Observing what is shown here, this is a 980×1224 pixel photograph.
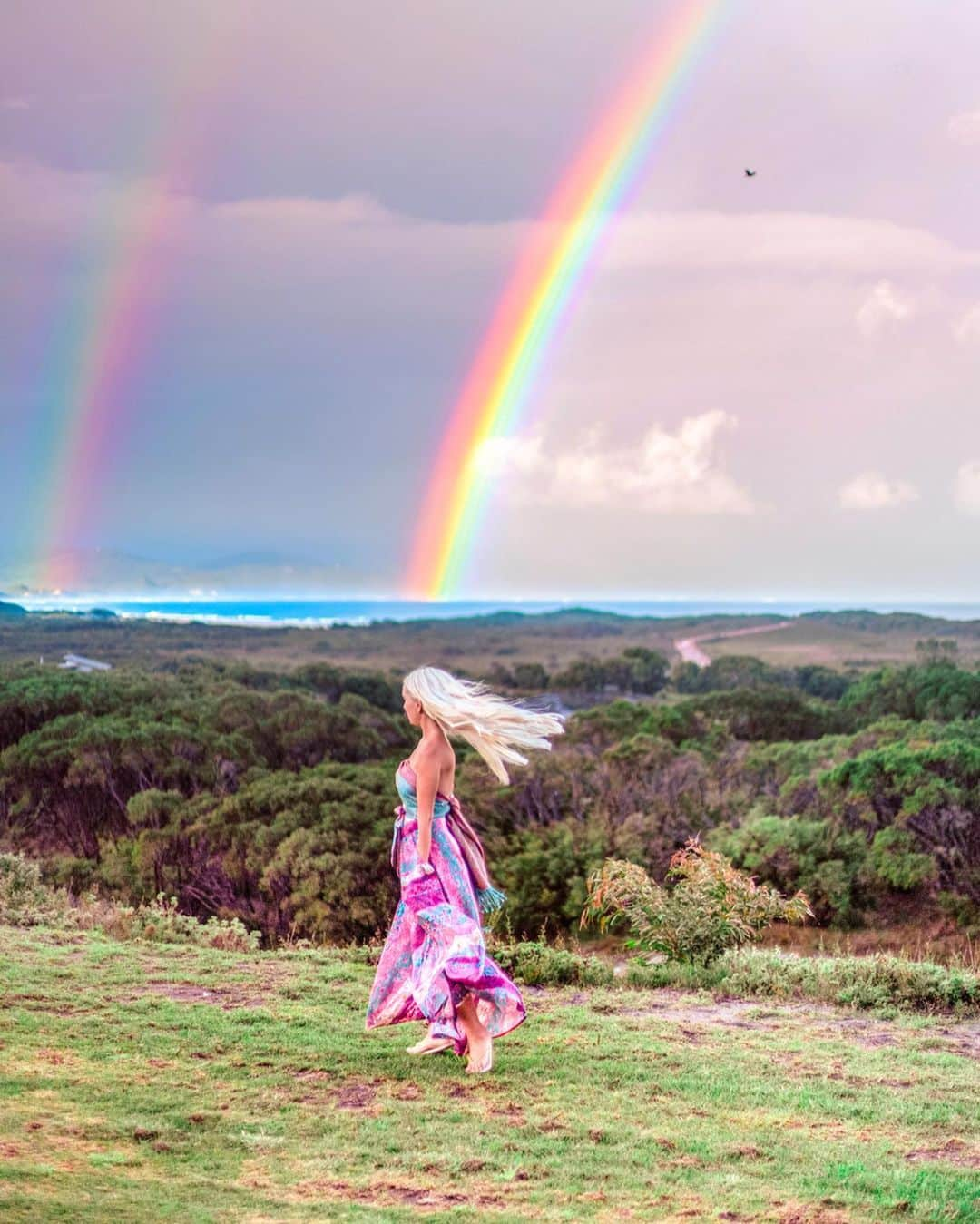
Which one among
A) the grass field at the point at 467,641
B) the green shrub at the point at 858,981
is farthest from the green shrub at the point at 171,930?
the grass field at the point at 467,641

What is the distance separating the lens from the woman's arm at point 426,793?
8.30 metres

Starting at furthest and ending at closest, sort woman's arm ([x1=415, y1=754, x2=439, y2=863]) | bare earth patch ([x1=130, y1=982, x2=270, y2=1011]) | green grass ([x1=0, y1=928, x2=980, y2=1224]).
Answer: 1. bare earth patch ([x1=130, y1=982, x2=270, y2=1011])
2. woman's arm ([x1=415, y1=754, x2=439, y2=863])
3. green grass ([x1=0, y1=928, x2=980, y2=1224])

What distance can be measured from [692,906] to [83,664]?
60.6 meters

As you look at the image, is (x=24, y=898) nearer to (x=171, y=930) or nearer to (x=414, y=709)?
(x=171, y=930)

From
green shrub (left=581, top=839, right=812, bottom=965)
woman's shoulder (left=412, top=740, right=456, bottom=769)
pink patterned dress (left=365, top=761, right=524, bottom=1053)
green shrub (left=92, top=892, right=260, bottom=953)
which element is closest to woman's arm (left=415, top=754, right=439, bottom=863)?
woman's shoulder (left=412, top=740, right=456, bottom=769)

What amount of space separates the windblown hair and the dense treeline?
1825 centimetres

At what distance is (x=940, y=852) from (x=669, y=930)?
62.3ft

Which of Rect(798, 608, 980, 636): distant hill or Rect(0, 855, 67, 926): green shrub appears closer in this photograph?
Rect(0, 855, 67, 926): green shrub

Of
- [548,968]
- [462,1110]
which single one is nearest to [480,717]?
[462,1110]

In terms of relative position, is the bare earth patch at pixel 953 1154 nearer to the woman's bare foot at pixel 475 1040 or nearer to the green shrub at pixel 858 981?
the woman's bare foot at pixel 475 1040

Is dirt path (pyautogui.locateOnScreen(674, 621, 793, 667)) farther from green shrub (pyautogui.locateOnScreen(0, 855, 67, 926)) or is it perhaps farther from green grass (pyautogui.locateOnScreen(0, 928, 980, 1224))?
green grass (pyautogui.locateOnScreen(0, 928, 980, 1224))

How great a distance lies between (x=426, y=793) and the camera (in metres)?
8.30

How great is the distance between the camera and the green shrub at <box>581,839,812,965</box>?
42.5 ft

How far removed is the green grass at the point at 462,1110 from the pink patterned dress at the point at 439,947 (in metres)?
0.35
